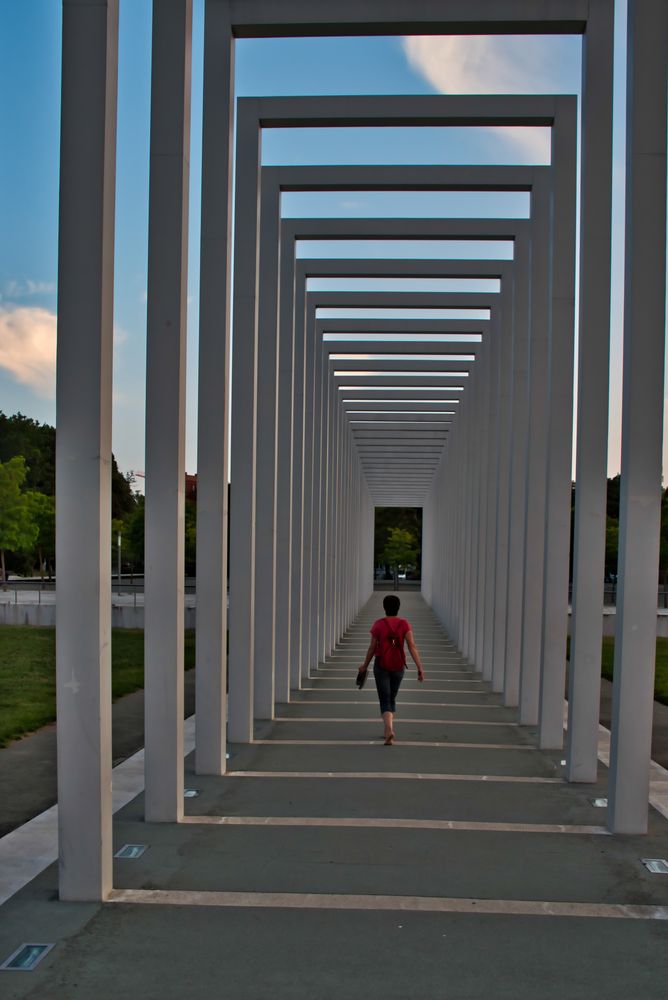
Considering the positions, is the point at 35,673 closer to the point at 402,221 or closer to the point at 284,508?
the point at 284,508

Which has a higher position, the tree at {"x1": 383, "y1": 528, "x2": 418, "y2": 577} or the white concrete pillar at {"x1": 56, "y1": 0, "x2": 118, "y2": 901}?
the white concrete pillar at {"x1": 56, "y1": 0, "x2": 118, "y2": 901}

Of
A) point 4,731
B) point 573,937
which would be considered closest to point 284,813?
point 573,937

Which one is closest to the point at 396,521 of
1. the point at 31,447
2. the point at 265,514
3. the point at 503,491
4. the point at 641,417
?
the point at 31,447

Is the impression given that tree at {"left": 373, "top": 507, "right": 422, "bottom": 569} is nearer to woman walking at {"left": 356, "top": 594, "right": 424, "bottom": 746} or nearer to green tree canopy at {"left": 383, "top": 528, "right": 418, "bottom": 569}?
green tree canopy at {"left": 383, "top": 528, "right": 418, "bottom": 569}

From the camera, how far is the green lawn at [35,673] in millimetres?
10430

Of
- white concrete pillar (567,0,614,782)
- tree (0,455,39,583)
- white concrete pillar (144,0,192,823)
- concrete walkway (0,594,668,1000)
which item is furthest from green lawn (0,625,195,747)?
tree (0,455,39,583)

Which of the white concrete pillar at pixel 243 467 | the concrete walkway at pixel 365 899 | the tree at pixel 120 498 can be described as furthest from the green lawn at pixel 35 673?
the tree at pixel 120 498

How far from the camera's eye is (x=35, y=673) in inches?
611

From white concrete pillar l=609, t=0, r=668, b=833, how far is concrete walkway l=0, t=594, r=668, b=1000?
1.75 feet

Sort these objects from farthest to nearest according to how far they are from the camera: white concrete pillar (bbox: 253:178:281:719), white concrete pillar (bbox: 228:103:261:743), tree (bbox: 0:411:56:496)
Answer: tree (bbox: 0:411:56:496) < white concrete pillar (bbox: 253:178:281:719) < white concrete pillar (bbox: 228:103:261:743)

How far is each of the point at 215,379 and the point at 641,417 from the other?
10.8ft

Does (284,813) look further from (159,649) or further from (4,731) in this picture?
(4,731)

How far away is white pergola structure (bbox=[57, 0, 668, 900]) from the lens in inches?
188

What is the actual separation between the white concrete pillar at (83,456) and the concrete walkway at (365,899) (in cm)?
47
